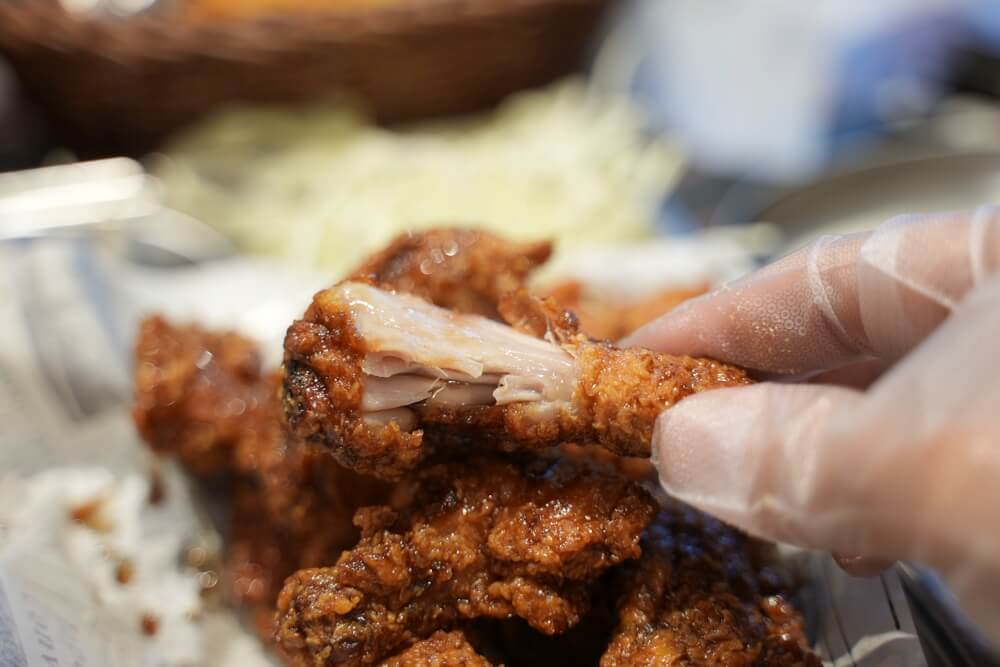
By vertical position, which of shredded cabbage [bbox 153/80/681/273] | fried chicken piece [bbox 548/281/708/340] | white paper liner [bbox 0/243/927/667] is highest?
fried chicken piece [bbox 548/281/708/340]

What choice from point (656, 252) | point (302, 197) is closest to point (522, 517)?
point (656, 252)

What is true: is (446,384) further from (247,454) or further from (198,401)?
(198,401)

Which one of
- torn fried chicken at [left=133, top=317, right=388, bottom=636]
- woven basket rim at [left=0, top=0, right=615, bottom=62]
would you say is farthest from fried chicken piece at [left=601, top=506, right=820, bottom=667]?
woven basket rim at [left=0, top=0, right=615, bottom=62]

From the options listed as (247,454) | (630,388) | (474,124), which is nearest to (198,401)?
(247,454)

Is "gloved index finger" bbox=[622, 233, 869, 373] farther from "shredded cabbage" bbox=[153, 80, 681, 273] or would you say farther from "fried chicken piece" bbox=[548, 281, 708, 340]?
"shredded cabbage" bbox=[153, 80, 681, 273]

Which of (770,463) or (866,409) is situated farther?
(770,463)

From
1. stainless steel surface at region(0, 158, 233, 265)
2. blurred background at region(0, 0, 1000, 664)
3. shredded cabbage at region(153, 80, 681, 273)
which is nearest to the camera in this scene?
stainless steel surface at region(0, 158, 233, 265)

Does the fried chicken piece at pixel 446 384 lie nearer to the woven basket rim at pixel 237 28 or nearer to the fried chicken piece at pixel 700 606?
the fried chicken piece at pixel 700 606
